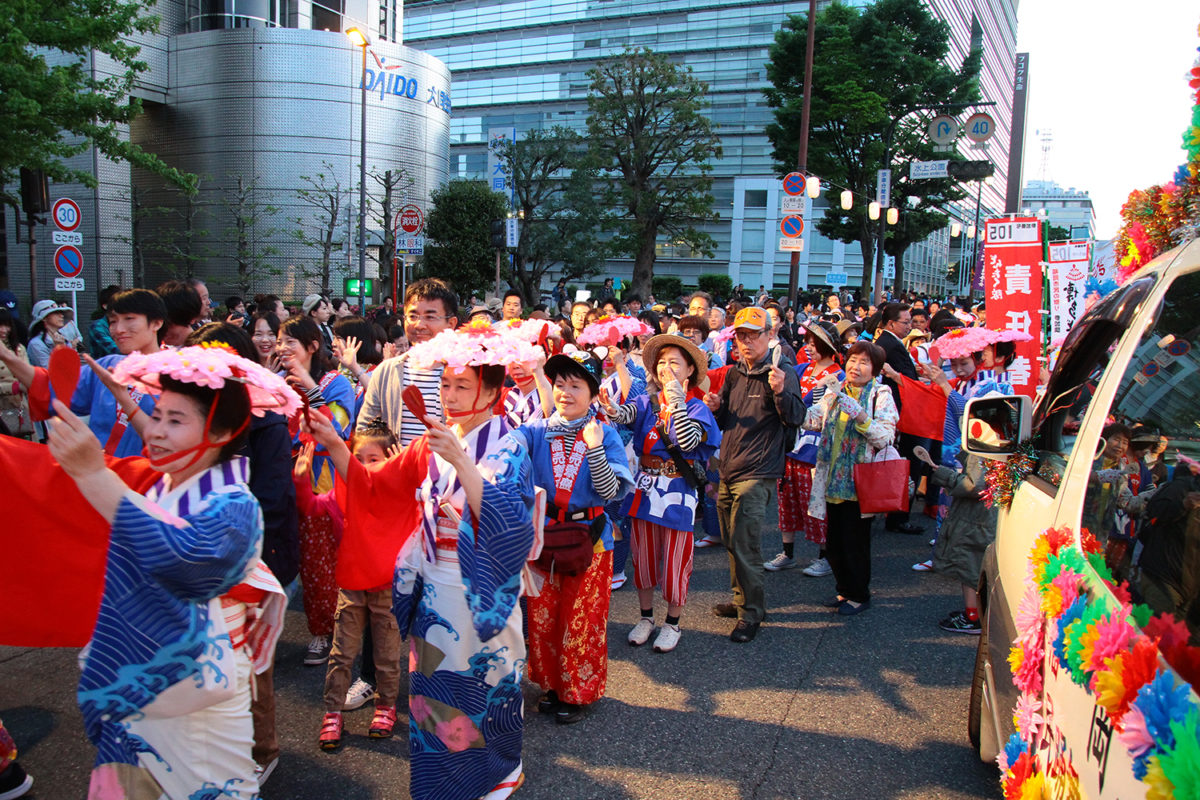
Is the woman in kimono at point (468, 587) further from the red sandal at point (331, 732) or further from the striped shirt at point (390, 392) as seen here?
the striped shirt at point (390, 392)

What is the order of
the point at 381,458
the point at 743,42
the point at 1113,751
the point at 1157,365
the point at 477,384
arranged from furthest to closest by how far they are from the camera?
the point at 743,42, the point at 381,458, the point at 477,384, the point at 1157,365, the point at 1113,751

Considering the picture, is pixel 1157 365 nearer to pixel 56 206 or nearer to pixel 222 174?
pixel 56 206

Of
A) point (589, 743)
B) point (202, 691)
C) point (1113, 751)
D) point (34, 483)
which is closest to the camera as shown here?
point (1113, 751)

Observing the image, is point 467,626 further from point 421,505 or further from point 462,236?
point 462,236

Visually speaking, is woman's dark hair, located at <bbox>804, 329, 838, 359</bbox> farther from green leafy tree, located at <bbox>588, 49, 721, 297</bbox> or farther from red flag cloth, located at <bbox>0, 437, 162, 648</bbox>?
green leafy tree, located at <bbox>588, 49, 721, 297</bbox>

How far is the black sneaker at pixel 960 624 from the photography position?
4.91 metres

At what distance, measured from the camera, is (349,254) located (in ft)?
81.1

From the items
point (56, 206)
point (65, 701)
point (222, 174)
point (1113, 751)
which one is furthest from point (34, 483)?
point (222, 174)

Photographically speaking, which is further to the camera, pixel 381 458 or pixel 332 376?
pixel 332 376

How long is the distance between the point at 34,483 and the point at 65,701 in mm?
1846

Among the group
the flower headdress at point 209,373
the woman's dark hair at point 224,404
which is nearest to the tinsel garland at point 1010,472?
the flower headdress at point 209,373

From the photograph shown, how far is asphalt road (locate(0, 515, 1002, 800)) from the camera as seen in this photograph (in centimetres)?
321

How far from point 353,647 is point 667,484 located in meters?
1.94

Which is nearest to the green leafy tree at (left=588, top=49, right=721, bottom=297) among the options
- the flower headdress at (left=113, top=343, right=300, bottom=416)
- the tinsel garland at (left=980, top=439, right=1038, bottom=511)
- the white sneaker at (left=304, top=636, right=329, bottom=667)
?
the white sneaker at (left=304, top=636, right=329, bottom=667)
